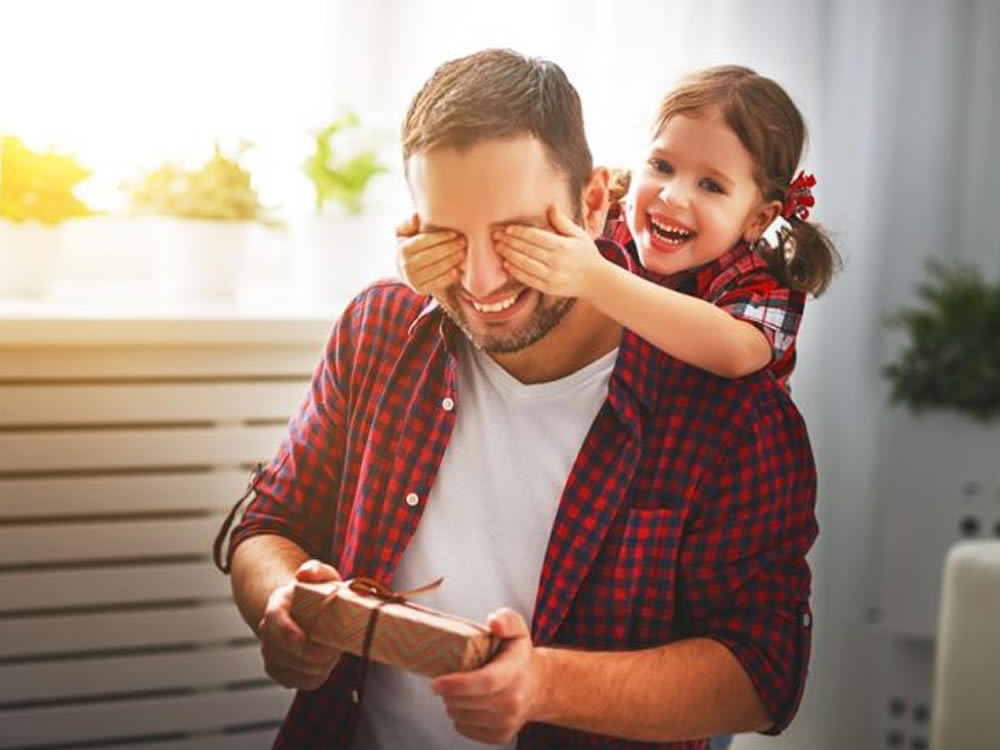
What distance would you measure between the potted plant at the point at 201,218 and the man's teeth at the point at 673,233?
2.89 feet

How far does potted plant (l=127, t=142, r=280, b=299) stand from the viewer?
229cm

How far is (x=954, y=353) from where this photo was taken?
276 cm

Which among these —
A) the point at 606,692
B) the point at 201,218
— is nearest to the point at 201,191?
the point at 201,218

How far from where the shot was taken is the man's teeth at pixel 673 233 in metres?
1.67

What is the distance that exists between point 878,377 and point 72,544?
Answer: 168 centimetres

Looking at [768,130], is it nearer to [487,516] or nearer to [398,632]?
[487,516]

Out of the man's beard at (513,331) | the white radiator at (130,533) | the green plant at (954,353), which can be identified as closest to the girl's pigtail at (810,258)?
the man's beard at (513,331)

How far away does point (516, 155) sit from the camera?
137cm

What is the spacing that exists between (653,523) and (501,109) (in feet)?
1.46

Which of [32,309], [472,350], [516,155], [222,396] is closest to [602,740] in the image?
[472,350]

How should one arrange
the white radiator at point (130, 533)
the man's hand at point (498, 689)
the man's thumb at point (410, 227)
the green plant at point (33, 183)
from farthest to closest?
the green plant at point (33, 183) → the white radiator at point (130, 533) → the man's thumb at point (410, 227) → the man's hand at point (498, 689)

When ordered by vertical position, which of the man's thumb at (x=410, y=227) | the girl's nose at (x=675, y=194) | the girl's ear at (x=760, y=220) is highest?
the girl's nose at (x=675, y=194)

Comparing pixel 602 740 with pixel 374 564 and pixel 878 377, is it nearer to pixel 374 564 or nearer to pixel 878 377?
pixel 374 564

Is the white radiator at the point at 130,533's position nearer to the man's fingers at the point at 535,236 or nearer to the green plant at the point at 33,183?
the green plant at the point at 33,183
